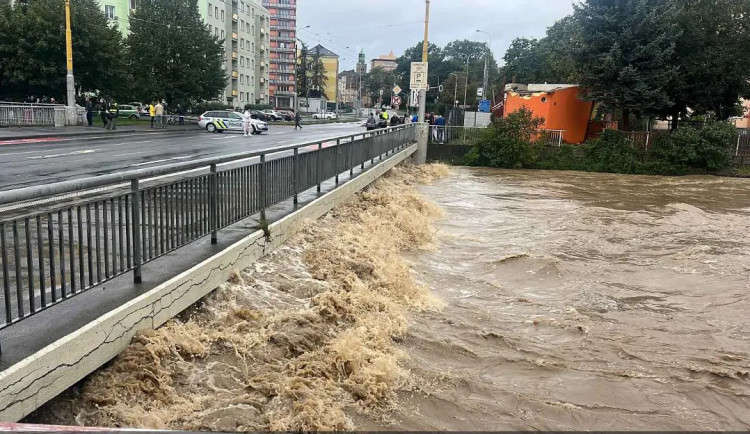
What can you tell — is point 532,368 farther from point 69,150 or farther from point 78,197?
point 69,150

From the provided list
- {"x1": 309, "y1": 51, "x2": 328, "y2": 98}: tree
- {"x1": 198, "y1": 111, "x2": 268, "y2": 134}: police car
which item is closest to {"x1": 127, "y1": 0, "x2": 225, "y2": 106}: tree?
{"x1": 198, "y1": 111, "x2": 268, "y2": 134}: police car

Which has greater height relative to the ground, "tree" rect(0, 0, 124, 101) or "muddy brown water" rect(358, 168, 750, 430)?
"tree" rect(0, 0, 124, 101)

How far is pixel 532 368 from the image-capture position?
5.93 meters

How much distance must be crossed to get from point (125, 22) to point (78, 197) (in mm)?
74872

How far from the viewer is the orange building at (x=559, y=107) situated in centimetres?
3197

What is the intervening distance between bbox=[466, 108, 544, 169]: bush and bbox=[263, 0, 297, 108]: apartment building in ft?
365

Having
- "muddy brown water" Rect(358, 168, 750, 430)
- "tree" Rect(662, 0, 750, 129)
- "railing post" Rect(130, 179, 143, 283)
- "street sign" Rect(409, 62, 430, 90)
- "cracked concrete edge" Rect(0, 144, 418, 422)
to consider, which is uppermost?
"tree" Rect(662, 0, 750, 129)

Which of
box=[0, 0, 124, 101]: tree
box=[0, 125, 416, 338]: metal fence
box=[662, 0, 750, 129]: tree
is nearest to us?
box=[0, 125, 416, 338]: metal fence

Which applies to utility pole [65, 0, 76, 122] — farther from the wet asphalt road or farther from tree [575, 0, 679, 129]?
tree [575, 0, 679, 129]

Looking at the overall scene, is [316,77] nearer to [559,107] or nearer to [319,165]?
[559,107]

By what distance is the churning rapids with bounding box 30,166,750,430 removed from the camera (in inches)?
181

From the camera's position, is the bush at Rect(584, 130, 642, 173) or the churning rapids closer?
the churning rapids

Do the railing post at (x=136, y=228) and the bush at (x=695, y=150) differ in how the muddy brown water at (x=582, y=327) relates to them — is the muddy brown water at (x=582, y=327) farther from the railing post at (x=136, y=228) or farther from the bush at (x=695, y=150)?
the bush at (x=695, y=150)

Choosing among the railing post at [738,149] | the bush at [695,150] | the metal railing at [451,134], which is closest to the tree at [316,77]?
the metal railing at [451,134]
